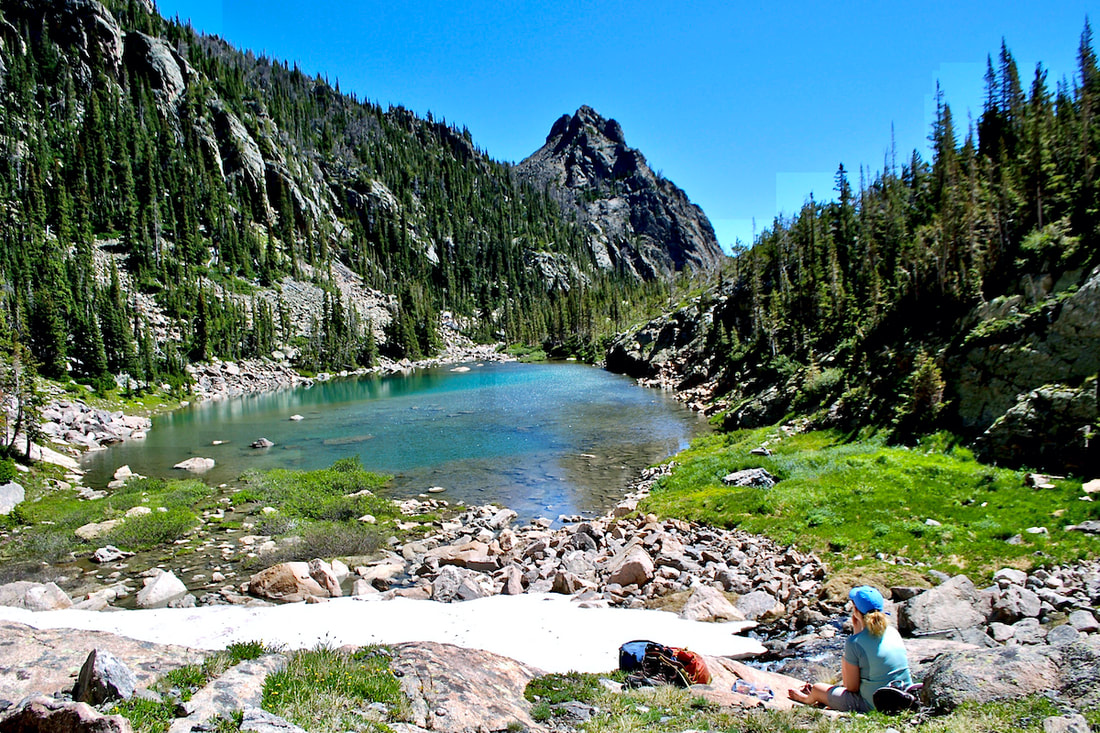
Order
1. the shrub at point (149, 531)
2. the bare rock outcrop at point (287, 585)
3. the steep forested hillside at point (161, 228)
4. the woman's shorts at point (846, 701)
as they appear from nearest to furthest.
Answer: the woman's shorts at point (846, 701) < the bare rock outcrop at point (287, 585) < the shrub at point (149, 531) < the steep forested hillside at point (161, 228)

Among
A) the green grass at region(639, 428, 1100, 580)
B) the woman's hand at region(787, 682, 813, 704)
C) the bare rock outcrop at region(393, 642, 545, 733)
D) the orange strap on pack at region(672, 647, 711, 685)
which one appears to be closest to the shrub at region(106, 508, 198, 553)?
the bare rock outcrop at region(393, 642, 545, 733)

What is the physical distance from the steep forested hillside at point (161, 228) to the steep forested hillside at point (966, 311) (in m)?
77.0

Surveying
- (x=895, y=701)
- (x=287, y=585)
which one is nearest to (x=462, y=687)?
(x=895, y=701)

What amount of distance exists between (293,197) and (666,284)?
399ft

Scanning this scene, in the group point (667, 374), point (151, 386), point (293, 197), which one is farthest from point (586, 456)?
point (293, 197)

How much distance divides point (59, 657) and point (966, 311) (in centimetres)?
3705

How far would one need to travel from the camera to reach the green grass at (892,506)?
13.9 m

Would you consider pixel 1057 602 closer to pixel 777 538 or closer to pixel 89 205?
→ pixel 777 538

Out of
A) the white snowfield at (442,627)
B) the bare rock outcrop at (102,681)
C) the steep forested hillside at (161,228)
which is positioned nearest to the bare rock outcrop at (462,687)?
the white snowfield at (442,627)

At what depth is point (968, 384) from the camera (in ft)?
81.7

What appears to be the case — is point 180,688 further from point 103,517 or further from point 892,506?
point 103,517

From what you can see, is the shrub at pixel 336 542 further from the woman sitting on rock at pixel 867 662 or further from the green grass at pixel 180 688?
the woman sitting on rock at pixel 867 662

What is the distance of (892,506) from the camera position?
1806cm

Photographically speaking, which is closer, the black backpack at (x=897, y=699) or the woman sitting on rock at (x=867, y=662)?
the black backpack at (x=897, y=699)
